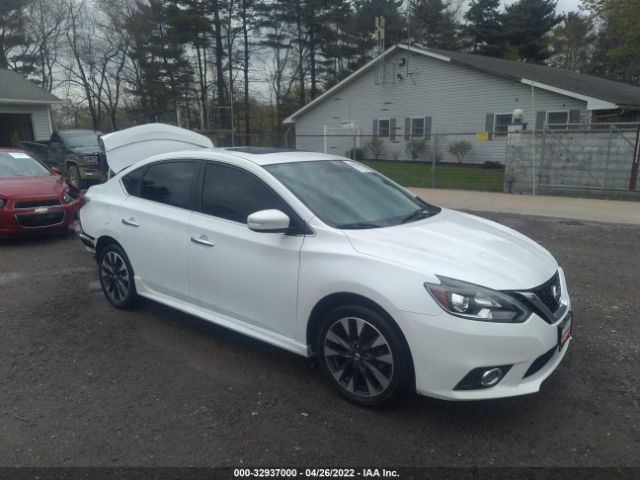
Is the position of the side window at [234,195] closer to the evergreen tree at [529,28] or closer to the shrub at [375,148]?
the shrub at [375,148]

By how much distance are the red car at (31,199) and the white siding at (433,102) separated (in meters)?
11.5

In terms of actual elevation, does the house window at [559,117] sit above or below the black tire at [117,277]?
above

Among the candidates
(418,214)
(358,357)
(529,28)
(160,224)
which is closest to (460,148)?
(418,214)

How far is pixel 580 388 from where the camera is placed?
11.0 ft

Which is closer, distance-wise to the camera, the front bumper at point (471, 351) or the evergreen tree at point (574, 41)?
the front bumper at point (471, 351)

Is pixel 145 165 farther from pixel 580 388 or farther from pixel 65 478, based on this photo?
pixel 580 388

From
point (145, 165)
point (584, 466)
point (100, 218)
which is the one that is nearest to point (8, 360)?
point (100, 218)

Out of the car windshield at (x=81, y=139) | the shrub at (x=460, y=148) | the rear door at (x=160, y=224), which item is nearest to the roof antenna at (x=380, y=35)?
the shrub at (x=460, y=148)

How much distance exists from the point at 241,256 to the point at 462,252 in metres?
1.56

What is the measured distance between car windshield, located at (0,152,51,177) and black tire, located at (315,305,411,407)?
298 inches

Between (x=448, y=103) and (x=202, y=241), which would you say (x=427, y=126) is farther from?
(x=202, y=241)

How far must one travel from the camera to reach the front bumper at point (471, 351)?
2658 millimetres

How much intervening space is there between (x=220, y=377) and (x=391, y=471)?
1498mm

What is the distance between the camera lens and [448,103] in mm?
22625
